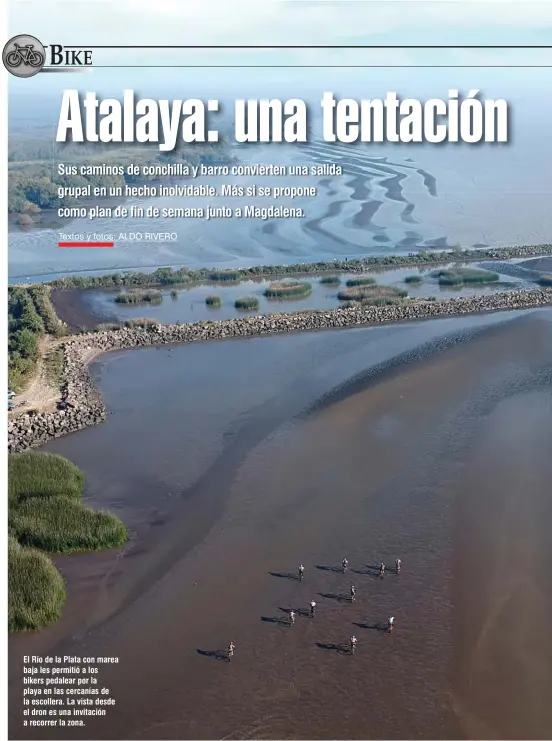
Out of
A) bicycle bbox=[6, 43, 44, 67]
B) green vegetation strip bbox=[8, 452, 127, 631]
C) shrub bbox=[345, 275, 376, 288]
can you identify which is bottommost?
green vegetation strip bbox=[8, 452, 127, 631]

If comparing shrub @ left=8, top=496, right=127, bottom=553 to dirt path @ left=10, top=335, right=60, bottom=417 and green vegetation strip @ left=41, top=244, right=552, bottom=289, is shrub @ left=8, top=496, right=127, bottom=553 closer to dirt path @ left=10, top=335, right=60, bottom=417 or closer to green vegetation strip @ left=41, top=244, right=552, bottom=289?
dirt path @ left=10, top=335, right=60, bottom=417

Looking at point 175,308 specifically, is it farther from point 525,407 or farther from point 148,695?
point 148,695

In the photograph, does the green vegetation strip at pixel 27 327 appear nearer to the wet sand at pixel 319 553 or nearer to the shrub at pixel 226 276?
the wet sand at pixel 319 553

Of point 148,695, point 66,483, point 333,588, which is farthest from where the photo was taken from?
point 66,483

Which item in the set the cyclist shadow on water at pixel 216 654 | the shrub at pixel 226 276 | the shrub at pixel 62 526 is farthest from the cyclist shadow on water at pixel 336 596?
the shrub at pixel 226 276

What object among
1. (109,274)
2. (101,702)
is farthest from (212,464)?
(109,274)

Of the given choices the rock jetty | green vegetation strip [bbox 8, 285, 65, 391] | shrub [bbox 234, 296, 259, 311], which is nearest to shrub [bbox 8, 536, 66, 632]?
the rock jetty
